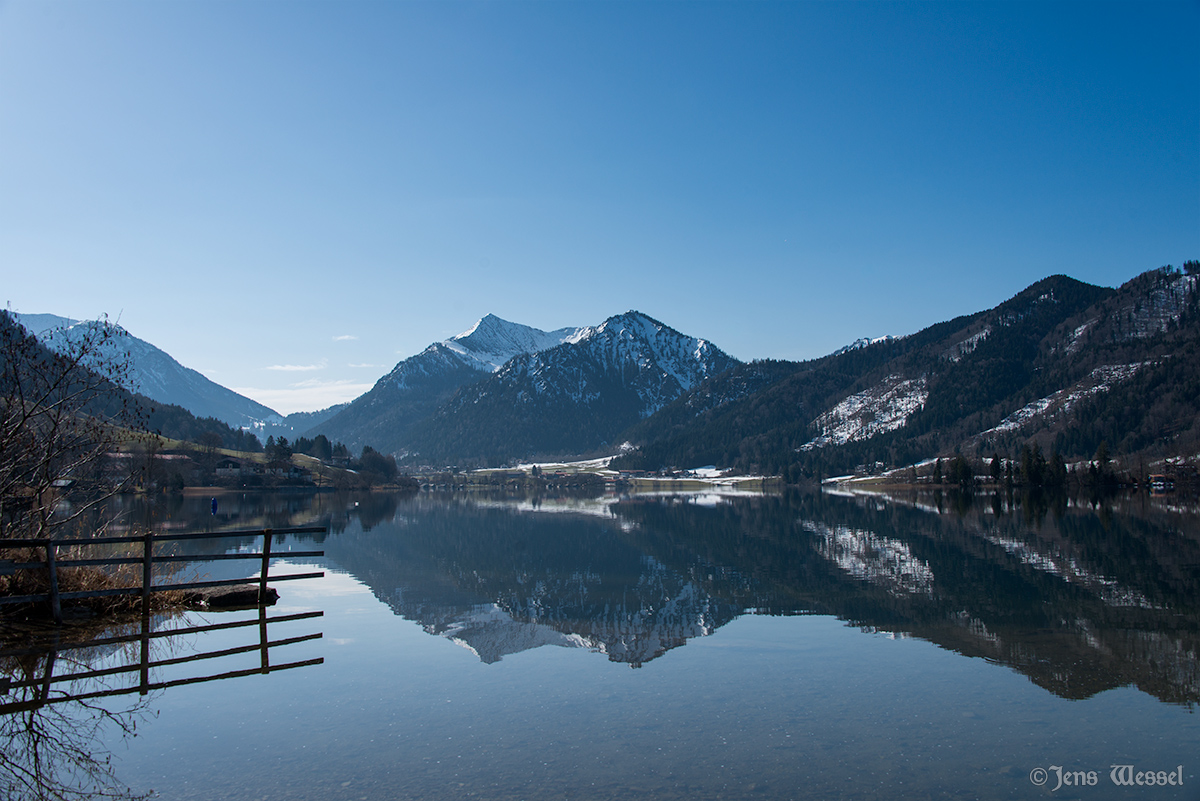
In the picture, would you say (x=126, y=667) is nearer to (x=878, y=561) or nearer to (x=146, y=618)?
(x=146, y=618)

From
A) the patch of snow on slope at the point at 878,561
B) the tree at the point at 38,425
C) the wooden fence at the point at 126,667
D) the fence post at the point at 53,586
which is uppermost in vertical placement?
the tree at the point at 38,425

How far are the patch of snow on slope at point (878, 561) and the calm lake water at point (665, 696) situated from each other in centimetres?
60

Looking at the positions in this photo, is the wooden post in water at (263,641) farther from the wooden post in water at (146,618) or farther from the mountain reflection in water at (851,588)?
the mountain reflection in water at (851,588)

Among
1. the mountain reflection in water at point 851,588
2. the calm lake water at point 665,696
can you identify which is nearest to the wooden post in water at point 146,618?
the calm lake water at point 665,696

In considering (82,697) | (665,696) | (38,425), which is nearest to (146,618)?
(82,697)

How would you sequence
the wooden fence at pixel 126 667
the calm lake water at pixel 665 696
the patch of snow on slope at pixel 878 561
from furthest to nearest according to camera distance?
the patch of snow on slope at pixel 878 561, the wooden fence at pixel 126 667, the calm lake water at pixel 665 696

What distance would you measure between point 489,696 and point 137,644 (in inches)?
377

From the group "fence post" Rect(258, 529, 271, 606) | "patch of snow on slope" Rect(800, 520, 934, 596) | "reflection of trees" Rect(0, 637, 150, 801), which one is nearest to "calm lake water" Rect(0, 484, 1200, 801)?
"reflection of trees" Rect(0, 637, 150, 801)

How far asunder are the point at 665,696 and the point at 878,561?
30911 millimetres

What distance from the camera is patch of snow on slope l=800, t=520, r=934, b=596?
3316cm

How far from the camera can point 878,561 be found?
42.6 metres

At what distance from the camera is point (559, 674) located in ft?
60.0

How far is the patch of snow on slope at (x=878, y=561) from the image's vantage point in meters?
33.2

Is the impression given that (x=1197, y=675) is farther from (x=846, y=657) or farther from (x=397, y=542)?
(x=397, y=542)
